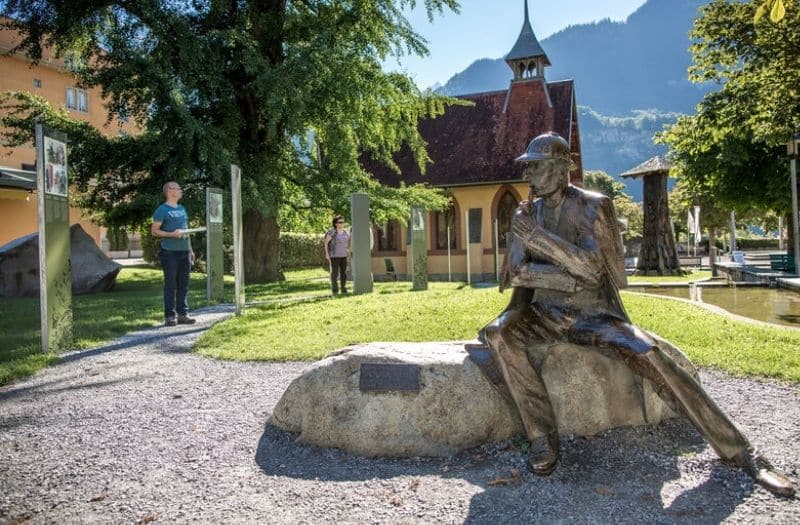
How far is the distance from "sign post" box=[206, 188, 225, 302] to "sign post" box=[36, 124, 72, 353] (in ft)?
17.4

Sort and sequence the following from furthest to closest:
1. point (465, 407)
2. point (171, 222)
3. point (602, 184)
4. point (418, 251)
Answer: point (602, 184)
point (418, 251)
point (171, 222)
point (465, 407)

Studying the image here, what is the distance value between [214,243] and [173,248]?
13.7 ft

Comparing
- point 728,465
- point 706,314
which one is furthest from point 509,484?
point 706,314

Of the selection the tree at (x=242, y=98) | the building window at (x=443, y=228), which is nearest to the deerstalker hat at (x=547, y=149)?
the tree at (x=242, y=98)

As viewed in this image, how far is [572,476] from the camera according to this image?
150 inches

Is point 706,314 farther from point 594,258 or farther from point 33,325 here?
point 33,325

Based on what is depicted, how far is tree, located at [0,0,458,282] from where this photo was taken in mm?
17047

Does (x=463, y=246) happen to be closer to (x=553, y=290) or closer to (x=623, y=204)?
(x=553, y=290)

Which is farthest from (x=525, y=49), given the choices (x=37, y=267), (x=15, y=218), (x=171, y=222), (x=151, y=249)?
(x=15, y=218)

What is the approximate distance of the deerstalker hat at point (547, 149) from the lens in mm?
→ 4227

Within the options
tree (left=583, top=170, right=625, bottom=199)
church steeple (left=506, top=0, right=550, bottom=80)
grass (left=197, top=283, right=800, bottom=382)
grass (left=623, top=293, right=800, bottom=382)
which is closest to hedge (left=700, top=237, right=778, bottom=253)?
tree (left=583, top=170, right=625, bottom=199)

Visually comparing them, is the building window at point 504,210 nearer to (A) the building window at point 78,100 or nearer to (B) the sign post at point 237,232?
(B) the sign post at point 237,232

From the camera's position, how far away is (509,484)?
372 centimetres

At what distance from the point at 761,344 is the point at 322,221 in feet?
54.5
